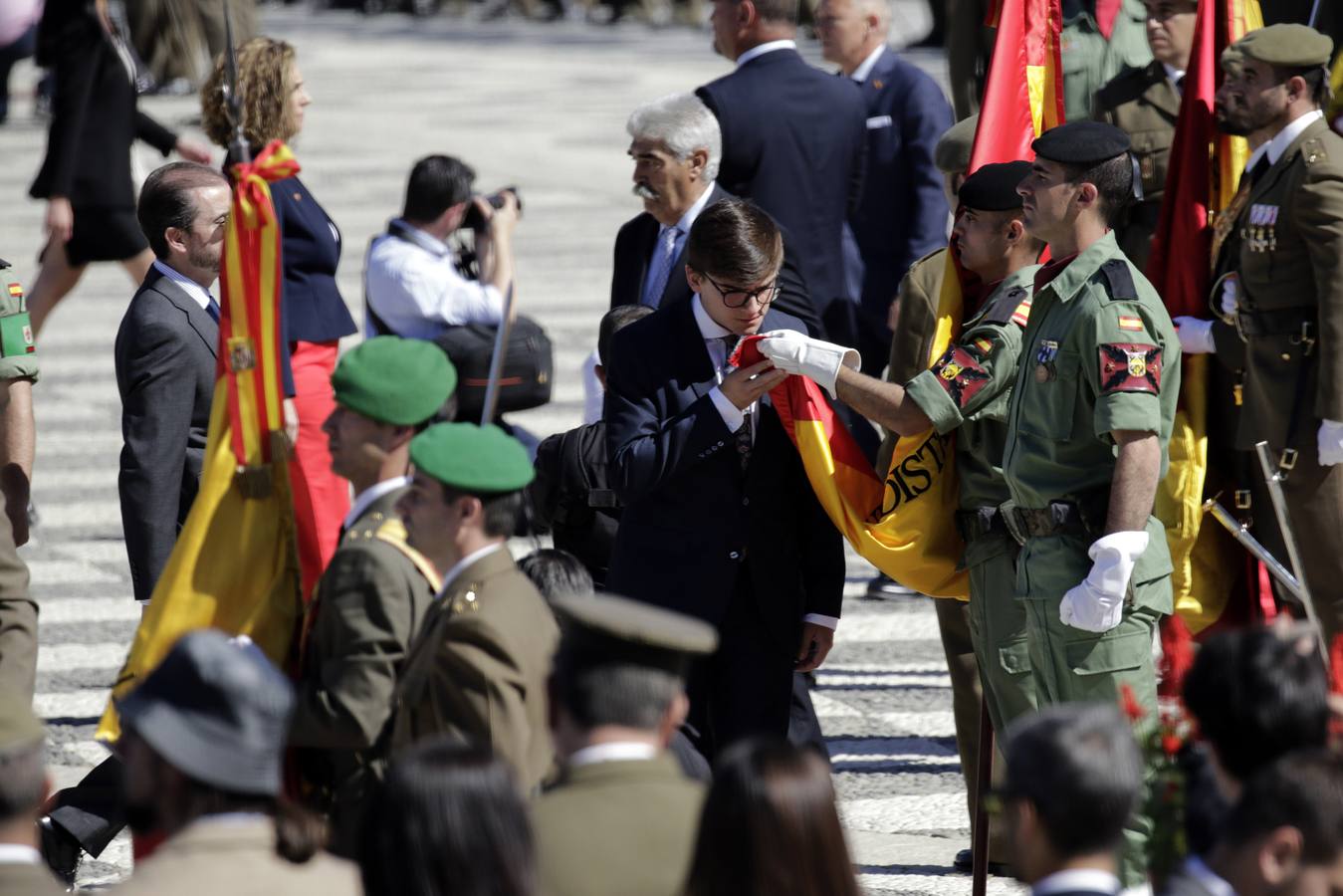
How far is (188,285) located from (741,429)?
1.85 m

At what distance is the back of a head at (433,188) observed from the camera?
833 centimetres

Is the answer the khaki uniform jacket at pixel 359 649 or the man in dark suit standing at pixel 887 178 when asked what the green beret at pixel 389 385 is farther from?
the man in dark suit standing at pixel 887 178

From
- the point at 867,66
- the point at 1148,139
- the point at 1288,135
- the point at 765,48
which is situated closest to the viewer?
the point at 1288,135

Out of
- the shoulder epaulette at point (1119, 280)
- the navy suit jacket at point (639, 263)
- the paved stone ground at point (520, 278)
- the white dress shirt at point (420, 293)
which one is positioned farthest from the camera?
the white dress shirt at point (420, 293)

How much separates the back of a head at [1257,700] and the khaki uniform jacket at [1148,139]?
15.7 ft

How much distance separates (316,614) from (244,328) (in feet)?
2.56

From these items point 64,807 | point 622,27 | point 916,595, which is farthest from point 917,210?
point 622,27

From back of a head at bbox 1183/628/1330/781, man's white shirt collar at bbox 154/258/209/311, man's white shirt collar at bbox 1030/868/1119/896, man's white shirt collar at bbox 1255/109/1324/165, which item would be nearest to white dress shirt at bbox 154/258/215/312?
man's white shirt collar at bbox 154/258/209/311

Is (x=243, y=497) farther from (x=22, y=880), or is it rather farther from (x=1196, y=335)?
(x=1196, y=335)

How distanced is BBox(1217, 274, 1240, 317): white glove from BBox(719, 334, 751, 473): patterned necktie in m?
2.10

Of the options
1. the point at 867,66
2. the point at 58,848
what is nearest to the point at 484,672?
the point at 58,848

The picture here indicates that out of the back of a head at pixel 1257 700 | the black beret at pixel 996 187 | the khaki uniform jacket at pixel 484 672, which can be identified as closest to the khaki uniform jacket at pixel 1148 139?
the black beret at pixel 996 187

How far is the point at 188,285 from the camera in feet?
21.7

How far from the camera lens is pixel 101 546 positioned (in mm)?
10328
